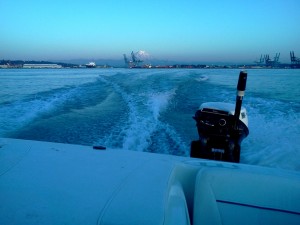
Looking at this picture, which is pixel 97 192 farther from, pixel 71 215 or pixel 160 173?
pixel 160 173

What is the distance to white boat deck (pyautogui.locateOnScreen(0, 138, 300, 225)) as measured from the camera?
1.17m

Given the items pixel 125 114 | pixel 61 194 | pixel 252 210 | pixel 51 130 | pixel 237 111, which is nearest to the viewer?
pixel 61 194

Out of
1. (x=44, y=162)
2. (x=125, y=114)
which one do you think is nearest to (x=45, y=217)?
(x=44, y=162)

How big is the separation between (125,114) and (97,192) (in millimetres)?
5471

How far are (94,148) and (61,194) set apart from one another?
894mm

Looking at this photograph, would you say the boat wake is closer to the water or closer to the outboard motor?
the water

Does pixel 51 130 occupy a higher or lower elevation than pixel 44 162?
lower

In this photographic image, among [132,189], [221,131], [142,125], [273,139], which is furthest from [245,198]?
[142,125]

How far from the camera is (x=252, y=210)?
5.35 ft

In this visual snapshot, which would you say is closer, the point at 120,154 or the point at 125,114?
the point at 120,154

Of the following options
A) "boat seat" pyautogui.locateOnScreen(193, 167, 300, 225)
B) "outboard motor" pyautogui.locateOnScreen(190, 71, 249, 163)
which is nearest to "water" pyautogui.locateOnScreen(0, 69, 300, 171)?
"outboard motor" pyautogui.locateOnScreen(190, 71, 249, 163)

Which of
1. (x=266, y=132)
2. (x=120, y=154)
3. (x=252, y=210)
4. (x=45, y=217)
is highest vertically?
(x=45, y=217)

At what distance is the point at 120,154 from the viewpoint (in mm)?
2104

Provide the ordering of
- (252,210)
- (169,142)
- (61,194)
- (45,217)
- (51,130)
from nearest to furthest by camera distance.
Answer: (45,217) → (61,194) → (252,210) → (169,142) → (51,130)
